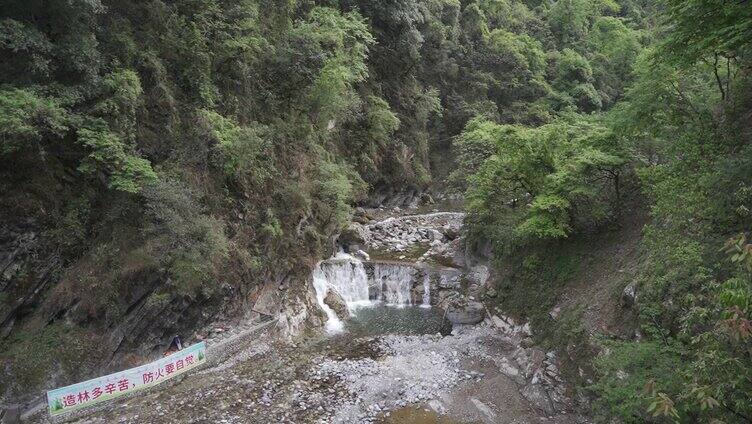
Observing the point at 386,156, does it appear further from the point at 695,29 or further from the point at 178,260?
the point at 695,29

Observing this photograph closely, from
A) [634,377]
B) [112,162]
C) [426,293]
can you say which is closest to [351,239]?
[426,293]

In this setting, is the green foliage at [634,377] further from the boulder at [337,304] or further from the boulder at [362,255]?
the boulder at [362,255]

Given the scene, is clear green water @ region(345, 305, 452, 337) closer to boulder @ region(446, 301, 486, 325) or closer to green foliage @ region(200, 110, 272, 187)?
boulder @ region(446, 301, 486, 325)

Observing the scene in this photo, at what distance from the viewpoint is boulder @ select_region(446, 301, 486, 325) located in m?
17.4

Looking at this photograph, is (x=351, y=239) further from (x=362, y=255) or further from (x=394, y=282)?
(x=394, y=282)

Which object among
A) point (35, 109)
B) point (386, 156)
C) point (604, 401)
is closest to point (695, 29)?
point (604, 401)

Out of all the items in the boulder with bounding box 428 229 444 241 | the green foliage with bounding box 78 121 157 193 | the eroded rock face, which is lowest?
the boulder with bounding box 428 229 444 241

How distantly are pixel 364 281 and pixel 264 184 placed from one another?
6.60m

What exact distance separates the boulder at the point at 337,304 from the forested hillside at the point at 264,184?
4.30ft

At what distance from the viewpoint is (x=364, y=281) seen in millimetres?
20156

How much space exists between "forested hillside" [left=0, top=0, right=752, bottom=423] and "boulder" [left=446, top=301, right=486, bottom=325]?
147 cm

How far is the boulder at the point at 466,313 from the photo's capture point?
1736 cm

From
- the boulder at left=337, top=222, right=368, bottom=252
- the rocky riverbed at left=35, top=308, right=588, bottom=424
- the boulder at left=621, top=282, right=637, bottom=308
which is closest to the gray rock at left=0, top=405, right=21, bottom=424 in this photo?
the rocky riverbed at left=35, top=308, right=588, bottom=424

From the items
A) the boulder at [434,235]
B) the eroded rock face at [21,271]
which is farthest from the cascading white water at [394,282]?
the eroded rock face at [21,271]
